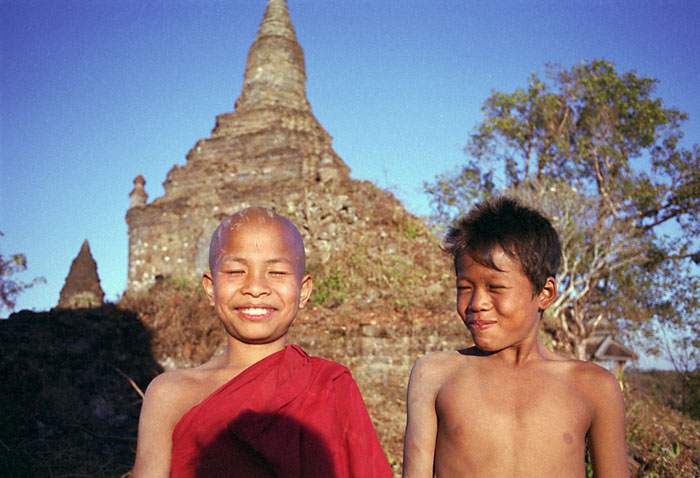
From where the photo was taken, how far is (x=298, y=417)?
1540 mm

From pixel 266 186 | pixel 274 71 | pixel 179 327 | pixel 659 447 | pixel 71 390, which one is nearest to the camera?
pixel 659 447

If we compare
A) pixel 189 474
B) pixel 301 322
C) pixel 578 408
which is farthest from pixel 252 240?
pixel 301 322

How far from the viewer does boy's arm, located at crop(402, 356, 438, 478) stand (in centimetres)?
175

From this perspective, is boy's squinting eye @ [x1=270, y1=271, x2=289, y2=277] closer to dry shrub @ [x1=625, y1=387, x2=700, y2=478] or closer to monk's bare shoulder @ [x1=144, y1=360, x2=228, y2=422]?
monk's bare shoulder @ [x1=144, y1=360, x2=228, y2=422]

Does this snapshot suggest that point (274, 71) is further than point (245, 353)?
Answer: Yes

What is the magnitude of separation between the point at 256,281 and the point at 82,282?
14489 millimetres

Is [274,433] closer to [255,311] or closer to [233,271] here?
[255,311]

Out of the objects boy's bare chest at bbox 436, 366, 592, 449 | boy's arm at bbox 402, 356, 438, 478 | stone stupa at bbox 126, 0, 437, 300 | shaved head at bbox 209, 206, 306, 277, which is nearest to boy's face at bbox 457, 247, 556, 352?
boy's bare chest at bbox 436, 366, 592, 449

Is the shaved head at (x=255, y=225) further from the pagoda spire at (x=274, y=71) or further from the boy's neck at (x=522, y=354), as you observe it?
the pagoda spire at (x=274, y=71)

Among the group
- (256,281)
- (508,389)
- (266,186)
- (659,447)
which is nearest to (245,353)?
(256,281)

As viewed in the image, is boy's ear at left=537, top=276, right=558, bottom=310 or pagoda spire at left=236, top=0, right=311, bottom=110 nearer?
boy's ear at left=537, top=276, right=558, bottom=310

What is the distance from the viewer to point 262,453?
146 centimetres

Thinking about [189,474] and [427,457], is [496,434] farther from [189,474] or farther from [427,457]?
[189,474]

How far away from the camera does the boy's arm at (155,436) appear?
4.87 feet
